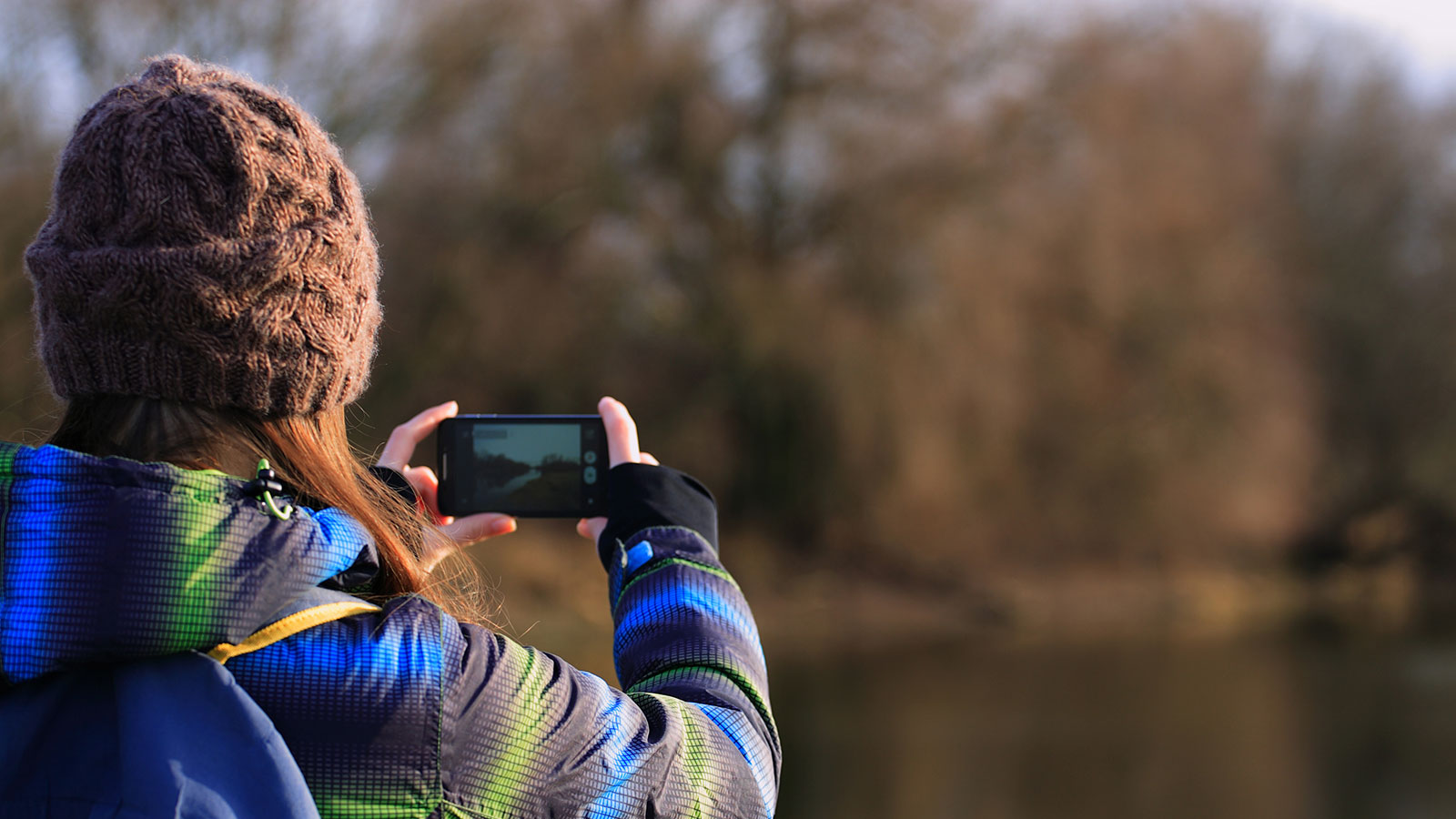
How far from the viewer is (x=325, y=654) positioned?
647 mm

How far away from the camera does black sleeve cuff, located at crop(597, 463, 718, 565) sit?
0.95m

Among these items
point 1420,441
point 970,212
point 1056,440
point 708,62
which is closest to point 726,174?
point 708,62

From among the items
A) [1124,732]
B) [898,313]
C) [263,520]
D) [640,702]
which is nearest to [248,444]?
[263,520]

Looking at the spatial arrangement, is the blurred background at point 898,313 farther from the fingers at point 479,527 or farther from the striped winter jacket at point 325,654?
the striped winter jacket at point 325,654

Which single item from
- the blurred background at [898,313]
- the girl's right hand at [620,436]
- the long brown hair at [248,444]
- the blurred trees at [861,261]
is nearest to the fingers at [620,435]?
the girl's right hand at [620,436]

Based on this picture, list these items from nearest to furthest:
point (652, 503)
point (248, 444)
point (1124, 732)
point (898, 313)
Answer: point (248, 444) < point (652, 503) < point (1124, 732) < point (898, 313)

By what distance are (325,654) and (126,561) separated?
0.33 feet

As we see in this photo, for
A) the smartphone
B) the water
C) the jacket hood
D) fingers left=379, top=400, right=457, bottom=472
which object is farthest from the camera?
the water

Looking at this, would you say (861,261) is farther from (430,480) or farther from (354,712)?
(354,712)

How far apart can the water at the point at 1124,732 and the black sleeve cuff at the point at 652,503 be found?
4403mm

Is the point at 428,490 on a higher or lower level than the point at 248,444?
higher

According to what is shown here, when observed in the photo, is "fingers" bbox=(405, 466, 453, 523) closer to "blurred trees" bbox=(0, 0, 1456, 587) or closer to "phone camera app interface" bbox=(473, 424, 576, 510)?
"phone camera app interface" bbox=(473, 424, 576, 510)

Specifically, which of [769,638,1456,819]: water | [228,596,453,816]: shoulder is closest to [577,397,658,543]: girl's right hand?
[228,596,453,816]: shoulder

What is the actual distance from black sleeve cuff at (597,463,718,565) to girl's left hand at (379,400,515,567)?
0.43ft
